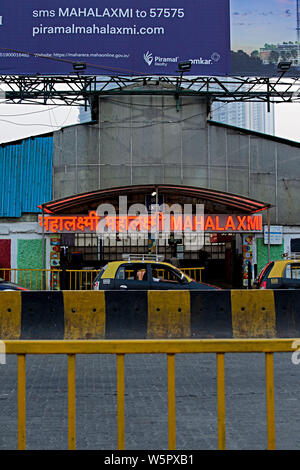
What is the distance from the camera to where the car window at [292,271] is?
38.9ft

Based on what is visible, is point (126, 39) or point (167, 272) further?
point (126, 39)

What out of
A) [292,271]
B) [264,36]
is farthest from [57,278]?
[264,36]

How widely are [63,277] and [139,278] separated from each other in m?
4.37

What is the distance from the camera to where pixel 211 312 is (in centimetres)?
966

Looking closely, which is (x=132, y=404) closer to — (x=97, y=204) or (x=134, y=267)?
(x=134, y=267)

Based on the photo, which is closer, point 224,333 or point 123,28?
point 224,333

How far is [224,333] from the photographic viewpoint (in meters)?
9.52

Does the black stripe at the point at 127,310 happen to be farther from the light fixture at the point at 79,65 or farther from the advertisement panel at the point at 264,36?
the advertisement panel at the point at 264,36

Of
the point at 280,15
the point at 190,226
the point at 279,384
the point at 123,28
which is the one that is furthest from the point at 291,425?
the point at 280,15

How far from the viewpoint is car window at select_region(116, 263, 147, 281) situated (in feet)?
37.5

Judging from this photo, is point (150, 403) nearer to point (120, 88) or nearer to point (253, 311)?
point (253, 311)

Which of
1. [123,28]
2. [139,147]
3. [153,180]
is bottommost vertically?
[153,180]

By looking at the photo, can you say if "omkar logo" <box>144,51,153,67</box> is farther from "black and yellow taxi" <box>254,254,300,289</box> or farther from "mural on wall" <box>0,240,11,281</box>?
"black and yellow taxi" <box>254,254,300,289</box>

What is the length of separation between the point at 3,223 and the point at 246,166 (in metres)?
10.5
